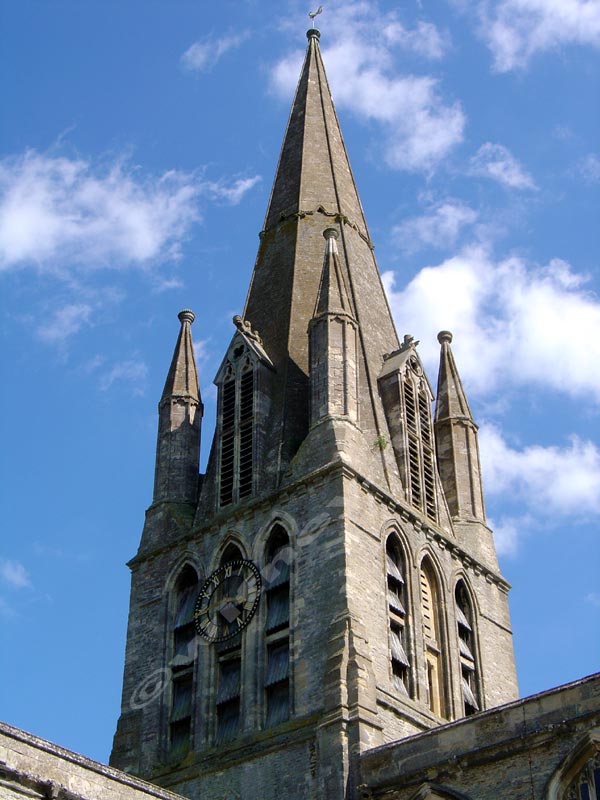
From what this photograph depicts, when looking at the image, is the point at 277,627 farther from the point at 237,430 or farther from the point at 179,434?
the point at 179,434

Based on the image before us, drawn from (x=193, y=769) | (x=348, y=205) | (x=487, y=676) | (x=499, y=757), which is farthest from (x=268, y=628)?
(x=348, y=205)

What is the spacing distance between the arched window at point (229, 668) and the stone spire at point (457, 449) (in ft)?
20.5

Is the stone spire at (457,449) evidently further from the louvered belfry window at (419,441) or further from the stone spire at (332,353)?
the stone spire at (332,353)

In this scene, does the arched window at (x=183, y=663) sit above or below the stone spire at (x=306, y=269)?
below

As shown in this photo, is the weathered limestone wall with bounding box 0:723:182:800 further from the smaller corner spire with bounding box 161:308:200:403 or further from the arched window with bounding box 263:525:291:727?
the smaller corner spire with bounding box 161:308:200:403

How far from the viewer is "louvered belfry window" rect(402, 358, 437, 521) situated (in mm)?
33250

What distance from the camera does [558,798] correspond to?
2222 cm

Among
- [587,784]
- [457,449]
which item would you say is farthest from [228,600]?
[587,784]

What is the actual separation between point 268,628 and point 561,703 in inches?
335

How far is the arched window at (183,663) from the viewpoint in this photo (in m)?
30.3

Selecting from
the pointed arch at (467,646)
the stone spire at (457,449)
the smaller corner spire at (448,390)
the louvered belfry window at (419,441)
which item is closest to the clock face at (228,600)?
the louvered belfry window at (419,441)

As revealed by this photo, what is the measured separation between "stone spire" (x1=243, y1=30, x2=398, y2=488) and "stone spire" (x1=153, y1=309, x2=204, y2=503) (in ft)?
7.33

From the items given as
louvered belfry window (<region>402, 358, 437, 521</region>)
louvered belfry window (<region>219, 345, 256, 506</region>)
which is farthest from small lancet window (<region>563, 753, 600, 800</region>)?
louvered belfry window (<region>219, 345, 256, 506</region>)

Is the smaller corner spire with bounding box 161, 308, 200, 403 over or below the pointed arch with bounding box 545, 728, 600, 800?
over
